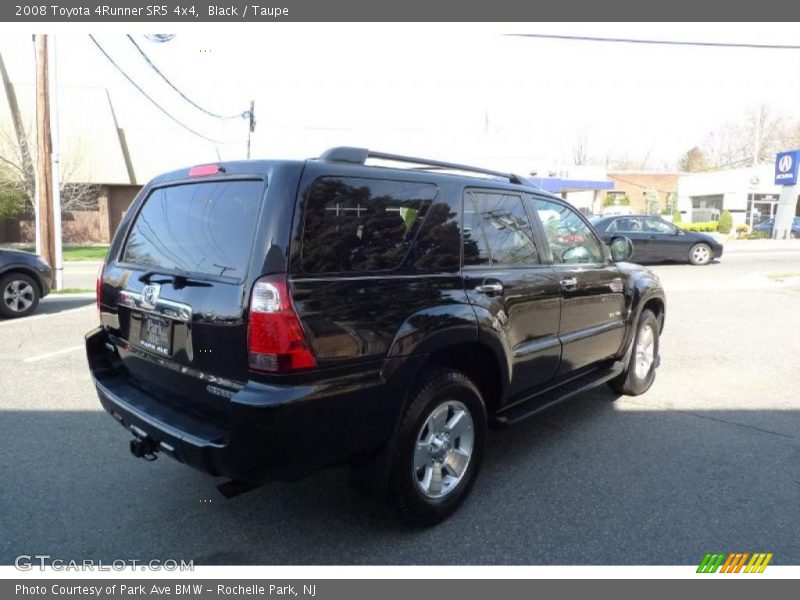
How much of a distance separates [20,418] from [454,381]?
145 inches

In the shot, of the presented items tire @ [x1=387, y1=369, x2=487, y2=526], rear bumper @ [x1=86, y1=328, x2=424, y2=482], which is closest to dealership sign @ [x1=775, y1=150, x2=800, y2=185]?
tire @ [x1=387, y1=369, x2=487, y2=526]

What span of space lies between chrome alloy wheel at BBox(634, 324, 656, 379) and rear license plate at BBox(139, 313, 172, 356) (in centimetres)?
407

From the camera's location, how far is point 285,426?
248cm

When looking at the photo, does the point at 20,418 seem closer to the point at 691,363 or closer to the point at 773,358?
the point at 691,363

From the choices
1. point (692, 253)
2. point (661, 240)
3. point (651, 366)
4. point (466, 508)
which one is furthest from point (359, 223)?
point (692, 253)

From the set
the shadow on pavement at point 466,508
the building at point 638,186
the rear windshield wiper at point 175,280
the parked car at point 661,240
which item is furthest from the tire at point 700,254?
the building at point 638,186

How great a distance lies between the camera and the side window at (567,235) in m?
4.20

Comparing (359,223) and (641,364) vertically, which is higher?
(359,223)

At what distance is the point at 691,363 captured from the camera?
6.66 meters

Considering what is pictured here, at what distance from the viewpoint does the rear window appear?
2.71 meters

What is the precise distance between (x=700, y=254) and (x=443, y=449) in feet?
56.8

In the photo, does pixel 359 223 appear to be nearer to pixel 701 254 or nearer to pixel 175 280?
pixel 175 280

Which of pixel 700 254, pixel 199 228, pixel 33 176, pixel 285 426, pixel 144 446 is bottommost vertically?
pixel 144 446

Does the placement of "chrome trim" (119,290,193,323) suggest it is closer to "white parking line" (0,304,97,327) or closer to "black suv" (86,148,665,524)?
"black suv" (86,148,665,524)
